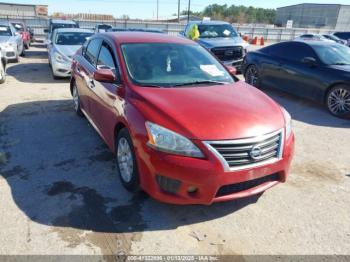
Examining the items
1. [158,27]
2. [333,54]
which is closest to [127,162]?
[333,54]

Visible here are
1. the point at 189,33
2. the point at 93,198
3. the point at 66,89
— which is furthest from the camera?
the point at 189,33

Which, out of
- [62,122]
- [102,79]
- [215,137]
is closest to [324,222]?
[215,137]

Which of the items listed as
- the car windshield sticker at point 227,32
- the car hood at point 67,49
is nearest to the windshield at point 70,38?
the car hood at point 67,49

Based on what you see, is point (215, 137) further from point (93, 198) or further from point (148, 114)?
point (93, 198)

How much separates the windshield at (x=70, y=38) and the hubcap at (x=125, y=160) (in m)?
7.99

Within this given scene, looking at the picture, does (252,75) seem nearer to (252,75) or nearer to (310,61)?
(252,75)

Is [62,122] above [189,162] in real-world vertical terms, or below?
below

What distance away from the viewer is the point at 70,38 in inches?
426

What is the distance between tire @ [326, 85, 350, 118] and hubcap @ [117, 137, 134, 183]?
17.4 feet

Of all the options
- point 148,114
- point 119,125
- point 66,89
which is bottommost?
point 66,89

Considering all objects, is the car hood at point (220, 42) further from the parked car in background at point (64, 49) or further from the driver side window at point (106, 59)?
the driver side window at point (106, 59)

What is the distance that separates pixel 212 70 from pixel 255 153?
1.72 metres

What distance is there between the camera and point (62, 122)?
6.04m

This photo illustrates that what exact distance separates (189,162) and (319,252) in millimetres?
1403
